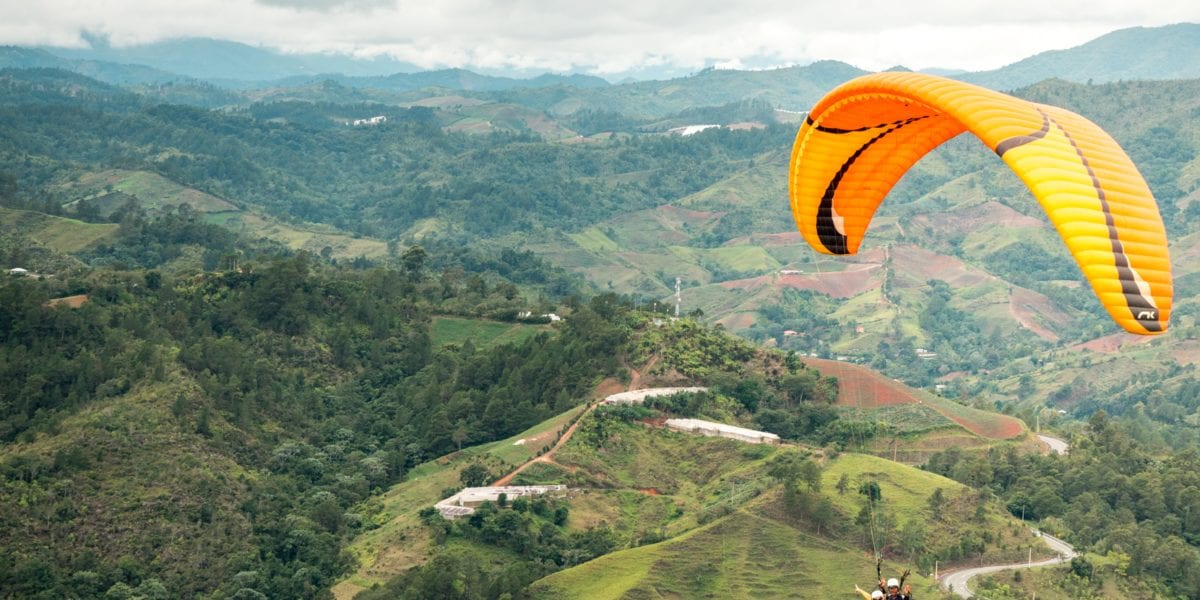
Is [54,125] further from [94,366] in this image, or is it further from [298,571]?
[298,571]

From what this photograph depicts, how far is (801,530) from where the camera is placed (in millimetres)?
43031

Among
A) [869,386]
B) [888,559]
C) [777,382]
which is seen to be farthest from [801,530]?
[869,386]

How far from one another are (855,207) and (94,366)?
111 feet

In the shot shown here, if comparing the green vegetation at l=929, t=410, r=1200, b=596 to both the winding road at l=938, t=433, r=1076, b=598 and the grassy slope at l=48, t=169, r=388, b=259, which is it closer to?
the winding road at l=938, t=433, r=1076, b=598

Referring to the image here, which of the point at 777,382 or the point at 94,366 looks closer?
the point at 94,366

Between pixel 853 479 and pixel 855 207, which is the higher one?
pixel 855 207

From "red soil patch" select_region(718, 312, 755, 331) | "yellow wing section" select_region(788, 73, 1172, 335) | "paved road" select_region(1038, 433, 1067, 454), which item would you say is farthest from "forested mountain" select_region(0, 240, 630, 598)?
"red soil patch" select_region(718, 312, 755, 331)

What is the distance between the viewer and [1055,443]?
6275 centimetres

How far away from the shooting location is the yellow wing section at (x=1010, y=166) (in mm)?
16719

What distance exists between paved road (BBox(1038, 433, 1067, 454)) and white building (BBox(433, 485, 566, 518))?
2525 cm

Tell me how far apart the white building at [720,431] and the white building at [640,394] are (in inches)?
60.7

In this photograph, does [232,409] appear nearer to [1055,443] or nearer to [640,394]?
[640,394]

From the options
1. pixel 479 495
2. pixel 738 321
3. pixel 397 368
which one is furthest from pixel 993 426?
pixel 738 321

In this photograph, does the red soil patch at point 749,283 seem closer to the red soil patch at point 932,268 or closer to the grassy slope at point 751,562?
the red soil patch at point 932,268
